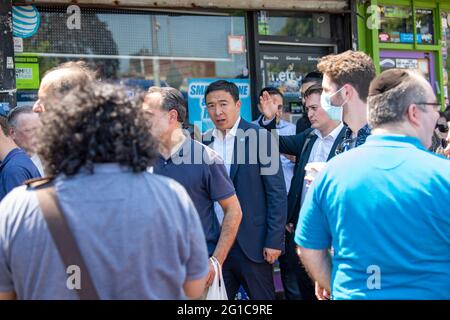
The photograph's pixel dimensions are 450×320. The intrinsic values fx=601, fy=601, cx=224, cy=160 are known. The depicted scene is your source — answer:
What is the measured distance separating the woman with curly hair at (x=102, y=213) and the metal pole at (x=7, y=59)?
12.9 ft

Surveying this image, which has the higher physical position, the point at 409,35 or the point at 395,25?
the point at 395,25

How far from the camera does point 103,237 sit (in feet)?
6.25

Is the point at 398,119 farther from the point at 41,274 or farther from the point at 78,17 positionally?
the point at 78,17

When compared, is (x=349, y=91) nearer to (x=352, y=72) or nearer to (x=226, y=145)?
(x=352, y=72)

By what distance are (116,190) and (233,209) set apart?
1.85 m

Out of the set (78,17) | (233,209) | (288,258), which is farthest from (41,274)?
(78,17)

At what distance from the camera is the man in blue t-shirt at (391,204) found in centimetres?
236

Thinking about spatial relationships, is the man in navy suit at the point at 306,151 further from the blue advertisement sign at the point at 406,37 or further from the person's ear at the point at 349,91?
the blue advertisement sign at the point at 406,37

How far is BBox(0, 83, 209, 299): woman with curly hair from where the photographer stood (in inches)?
75.0

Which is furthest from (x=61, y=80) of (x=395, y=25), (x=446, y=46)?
(x=446, y=46)

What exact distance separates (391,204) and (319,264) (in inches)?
20.2

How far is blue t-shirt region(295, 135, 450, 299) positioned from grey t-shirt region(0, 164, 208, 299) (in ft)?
2.60

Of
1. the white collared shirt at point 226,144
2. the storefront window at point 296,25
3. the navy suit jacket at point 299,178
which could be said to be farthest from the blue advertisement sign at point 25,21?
the navy suit jacket at point 299,178
